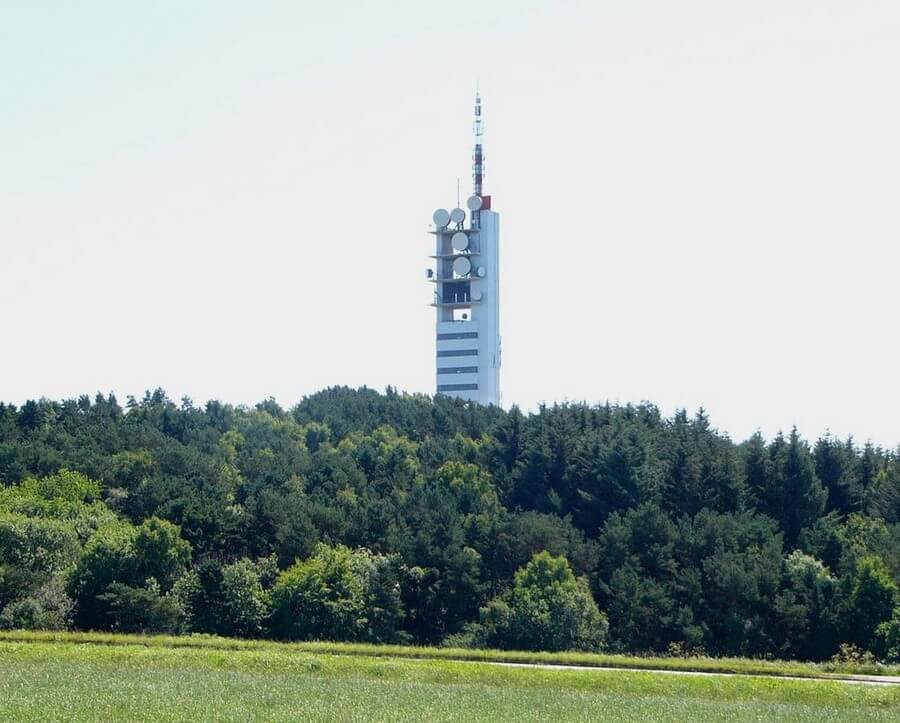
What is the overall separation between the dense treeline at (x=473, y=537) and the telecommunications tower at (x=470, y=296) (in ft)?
80.0

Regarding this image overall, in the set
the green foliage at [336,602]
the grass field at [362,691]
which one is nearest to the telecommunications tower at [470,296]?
the green foliage at [336,602]

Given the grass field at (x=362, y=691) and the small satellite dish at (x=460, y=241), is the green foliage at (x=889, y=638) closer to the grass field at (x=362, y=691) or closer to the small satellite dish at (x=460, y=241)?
the grass field at (x=362, y=691)

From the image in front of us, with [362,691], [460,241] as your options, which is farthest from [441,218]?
[362,691]

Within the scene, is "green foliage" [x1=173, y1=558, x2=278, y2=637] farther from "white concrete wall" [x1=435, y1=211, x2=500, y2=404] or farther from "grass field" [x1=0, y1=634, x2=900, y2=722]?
"white concrete wall" [x1=435, y1=211, x2=500, y2=404]

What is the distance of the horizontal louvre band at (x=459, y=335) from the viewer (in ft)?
409

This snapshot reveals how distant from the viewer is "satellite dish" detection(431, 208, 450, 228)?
414 feet

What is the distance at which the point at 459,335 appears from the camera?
125 m

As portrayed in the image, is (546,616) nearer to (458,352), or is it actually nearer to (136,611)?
(136,611)

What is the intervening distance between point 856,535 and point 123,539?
138ft

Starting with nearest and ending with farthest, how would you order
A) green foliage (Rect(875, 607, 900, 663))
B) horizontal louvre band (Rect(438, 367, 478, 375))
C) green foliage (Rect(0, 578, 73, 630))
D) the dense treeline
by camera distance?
green foliage (Rect(875, 607, 900, 663)) < green foliage (Rect(0, 578, 73, 630)) < the dense treeline < horizontal louvre band (Rect(438, 367, 478, 375))

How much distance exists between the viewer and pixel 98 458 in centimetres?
8512

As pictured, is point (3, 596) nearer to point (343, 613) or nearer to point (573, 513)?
point (343, 613)

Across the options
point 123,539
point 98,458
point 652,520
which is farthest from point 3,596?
point 652,520

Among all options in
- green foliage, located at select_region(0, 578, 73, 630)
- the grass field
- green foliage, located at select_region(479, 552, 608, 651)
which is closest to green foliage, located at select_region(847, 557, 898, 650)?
green foliage, located at select_region(479, 552, 608, 651)
